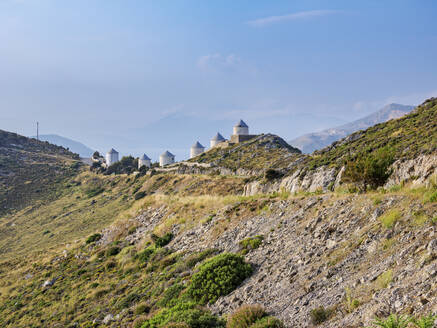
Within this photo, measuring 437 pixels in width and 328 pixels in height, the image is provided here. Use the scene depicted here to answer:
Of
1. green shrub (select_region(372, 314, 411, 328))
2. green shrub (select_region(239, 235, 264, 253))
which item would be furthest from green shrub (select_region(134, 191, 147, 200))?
green shrub (select_region(372, 314, 411, 328))

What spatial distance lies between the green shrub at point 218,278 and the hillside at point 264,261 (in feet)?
0.18

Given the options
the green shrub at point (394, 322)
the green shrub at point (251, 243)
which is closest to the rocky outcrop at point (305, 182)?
the green shrub at point (251, 243)

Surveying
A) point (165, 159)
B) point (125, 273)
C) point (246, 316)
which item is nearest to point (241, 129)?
→ point (165, 159)

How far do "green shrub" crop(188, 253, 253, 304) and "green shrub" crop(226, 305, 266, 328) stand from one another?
309 cm

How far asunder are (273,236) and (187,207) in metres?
13.3

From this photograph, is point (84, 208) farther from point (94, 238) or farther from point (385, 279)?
point (385, 279)

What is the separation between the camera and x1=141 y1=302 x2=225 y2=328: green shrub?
38.8 ft

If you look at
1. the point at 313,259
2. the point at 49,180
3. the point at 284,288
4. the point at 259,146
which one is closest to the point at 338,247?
the point at 313,259

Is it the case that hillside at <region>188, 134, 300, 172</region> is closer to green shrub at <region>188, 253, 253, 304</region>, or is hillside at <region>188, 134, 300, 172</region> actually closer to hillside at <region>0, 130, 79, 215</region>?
hillside at <region>0, 130, 79, 215</region>

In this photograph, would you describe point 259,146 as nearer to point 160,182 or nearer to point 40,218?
point 160,182

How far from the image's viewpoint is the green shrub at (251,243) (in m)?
16.8

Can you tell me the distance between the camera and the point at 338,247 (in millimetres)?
12625

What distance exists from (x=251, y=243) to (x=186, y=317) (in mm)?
5467

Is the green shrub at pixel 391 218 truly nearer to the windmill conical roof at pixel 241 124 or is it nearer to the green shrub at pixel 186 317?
Answer: the green shrub at pixel 186 317
